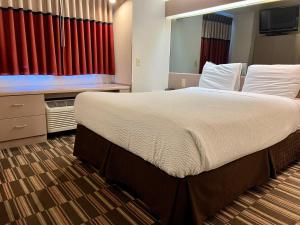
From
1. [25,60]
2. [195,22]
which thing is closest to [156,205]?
[25,60]

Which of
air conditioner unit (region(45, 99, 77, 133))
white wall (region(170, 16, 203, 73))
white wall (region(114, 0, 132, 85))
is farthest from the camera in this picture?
white wall (region(170, 16, 203, 73))

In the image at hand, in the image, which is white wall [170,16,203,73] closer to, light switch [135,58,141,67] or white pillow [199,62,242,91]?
white pillow [199,62,242,91]

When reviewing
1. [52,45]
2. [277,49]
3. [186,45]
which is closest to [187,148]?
[277,49]

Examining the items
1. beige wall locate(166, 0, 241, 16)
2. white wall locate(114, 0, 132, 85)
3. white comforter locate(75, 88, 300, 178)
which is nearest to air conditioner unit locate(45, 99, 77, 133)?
white comforter locate(75, 88, 300, 178)

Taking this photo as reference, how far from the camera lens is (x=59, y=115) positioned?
2.93 meters

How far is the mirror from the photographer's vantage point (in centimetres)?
279

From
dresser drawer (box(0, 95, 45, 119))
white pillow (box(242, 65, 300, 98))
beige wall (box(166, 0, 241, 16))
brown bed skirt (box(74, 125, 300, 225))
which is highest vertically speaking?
beige wall (box(166, 0, 241, 16))

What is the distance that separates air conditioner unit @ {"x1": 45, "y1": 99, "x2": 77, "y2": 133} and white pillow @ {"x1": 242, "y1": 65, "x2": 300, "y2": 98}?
2.37m

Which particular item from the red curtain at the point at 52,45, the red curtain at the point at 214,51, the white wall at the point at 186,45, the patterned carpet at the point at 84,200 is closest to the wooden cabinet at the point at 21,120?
the patterned carpet at the point at 84,200

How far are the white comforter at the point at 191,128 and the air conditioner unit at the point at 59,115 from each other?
88 centimetres

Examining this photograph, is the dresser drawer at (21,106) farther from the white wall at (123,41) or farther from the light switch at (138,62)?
the light switch at (138,62)

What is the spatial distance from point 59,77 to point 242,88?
8.68 ft

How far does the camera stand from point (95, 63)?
3506 mm

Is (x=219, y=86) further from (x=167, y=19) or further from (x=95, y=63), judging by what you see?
(x=95, y=63)
